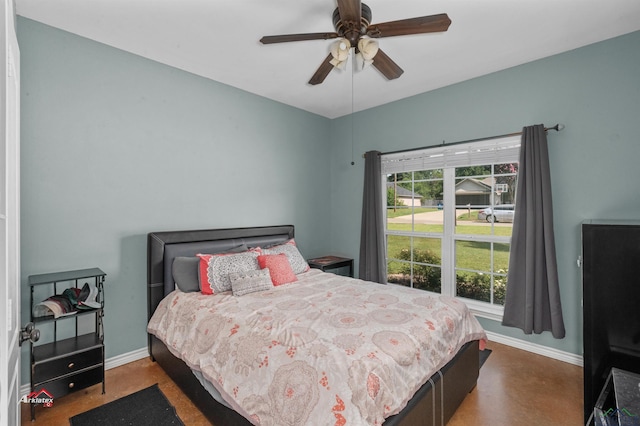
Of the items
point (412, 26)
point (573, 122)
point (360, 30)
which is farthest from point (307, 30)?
point (573, 122)

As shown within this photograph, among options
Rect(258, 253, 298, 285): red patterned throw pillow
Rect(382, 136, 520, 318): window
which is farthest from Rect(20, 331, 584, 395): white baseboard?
Rect(258, 253, 298, 285): red patterned throw pillow

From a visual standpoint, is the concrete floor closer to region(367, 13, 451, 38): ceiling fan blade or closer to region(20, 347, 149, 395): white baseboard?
region(20, 347, 149, 395): white baseboard

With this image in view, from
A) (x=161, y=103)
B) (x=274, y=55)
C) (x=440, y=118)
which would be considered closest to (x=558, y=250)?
(x=440, y=118)

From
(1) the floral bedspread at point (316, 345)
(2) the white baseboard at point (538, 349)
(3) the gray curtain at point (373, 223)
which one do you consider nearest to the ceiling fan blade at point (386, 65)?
(3) the gray curtain at point (373, 223)

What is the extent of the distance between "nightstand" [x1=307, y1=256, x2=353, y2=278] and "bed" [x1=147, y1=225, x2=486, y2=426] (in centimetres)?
75

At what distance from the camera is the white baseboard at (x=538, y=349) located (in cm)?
268

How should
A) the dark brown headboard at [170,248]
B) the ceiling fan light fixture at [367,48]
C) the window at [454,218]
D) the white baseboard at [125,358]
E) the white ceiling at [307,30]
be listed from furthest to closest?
the window at [454,218], the dark brown headboard at [170,248], the white baseboard at [125,358], the white ceiling at [307,30], the ceiling fan light fixture at [367,48]

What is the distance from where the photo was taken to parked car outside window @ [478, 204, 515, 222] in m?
3.11

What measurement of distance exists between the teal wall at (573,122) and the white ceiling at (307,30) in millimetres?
173

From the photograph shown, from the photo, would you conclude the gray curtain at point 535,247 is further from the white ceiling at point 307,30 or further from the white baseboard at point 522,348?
the white ceiling at point 307,30

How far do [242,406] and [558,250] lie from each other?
9.53ft

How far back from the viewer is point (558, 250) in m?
2.76

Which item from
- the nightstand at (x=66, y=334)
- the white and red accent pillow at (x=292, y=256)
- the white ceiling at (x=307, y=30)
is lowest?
the nightstand at (x=66, y=334)

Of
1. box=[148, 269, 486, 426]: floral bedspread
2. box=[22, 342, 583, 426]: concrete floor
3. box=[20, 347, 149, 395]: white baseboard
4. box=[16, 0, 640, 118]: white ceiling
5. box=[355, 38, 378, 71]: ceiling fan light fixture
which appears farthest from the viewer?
box=[20, 347, 149, 395]: white baseboard
